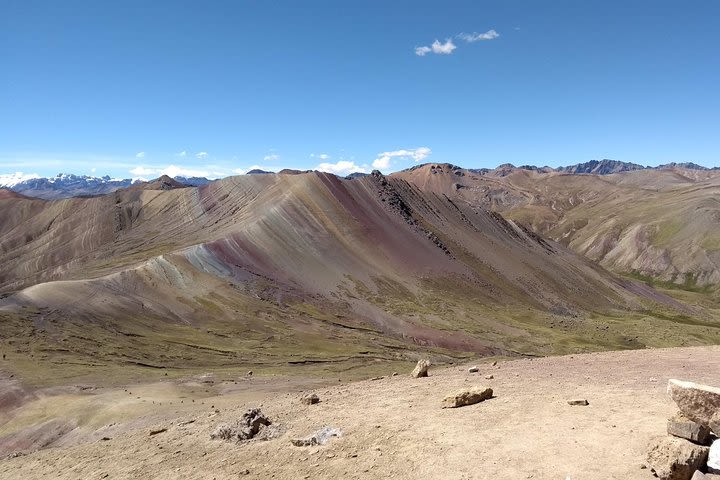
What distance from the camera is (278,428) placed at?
16.6 metres

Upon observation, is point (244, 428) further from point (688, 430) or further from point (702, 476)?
point (702, 476)

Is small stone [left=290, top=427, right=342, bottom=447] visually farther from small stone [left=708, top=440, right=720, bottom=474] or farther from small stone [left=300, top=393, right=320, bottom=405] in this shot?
small stone [left=708, top=440, right=720, bottom=474]

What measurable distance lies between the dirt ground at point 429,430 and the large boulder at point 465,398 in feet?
1.02

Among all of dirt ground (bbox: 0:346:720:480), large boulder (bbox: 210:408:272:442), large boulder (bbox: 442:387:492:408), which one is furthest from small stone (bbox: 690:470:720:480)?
large boulder (bbox: 210:408:272:442)

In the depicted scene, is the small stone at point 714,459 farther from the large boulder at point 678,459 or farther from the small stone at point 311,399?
the small stone at point 311,399

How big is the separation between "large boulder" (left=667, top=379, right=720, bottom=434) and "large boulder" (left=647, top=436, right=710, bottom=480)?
2.16ft

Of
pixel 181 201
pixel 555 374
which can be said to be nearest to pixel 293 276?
pixel 181 201

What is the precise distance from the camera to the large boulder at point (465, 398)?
16203 mm

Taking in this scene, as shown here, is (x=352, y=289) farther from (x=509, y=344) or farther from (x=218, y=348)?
(x=218, y=348)

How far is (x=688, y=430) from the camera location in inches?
411

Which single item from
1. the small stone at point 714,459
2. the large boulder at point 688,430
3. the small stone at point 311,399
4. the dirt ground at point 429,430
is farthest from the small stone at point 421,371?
the small stone at point 714,459

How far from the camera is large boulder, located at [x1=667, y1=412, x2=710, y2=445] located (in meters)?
10.3

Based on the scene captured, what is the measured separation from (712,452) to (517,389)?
27.6 ft

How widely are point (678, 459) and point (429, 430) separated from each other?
20.5 feet
